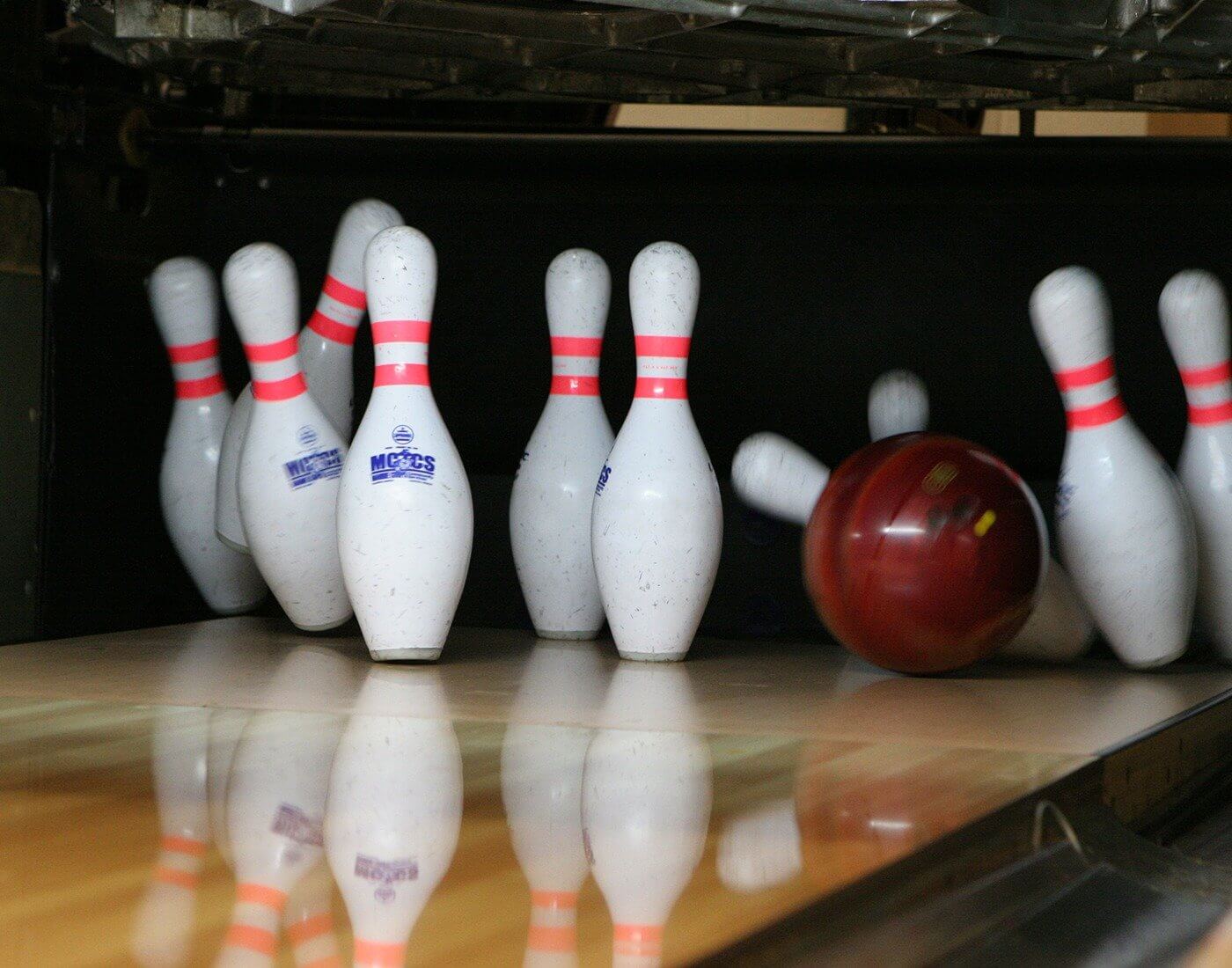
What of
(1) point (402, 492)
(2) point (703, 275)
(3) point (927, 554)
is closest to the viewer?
(3) point (927, 554)

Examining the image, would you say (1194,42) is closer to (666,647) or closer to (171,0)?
(666,647)

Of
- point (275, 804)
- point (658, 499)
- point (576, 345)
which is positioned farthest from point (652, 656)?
point (275, 804)

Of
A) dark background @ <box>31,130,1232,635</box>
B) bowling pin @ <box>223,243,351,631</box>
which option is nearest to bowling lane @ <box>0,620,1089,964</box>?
bowling pin @ <box>223,243,351,631</box>

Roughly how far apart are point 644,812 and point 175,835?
0.99 feet

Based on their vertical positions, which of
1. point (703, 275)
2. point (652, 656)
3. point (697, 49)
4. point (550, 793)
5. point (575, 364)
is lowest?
point (652, 656)

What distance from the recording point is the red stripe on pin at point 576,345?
2.19 m

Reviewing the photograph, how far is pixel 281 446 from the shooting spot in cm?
209

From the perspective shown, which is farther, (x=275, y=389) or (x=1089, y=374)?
(x=275, y=389)

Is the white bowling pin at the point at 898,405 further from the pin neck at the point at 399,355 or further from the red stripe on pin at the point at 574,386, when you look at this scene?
the pin neck at the point at 399,355

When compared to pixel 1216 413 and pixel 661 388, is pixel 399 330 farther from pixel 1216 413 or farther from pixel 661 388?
pixel 1216 413

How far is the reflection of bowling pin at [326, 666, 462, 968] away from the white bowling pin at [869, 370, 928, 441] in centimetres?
82

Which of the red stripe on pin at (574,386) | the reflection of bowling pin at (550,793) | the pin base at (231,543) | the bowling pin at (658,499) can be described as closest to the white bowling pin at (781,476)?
the bowling pin at (658,499)

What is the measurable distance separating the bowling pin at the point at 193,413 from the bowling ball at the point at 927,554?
0.98 meters

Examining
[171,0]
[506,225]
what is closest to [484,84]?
[506,225]
